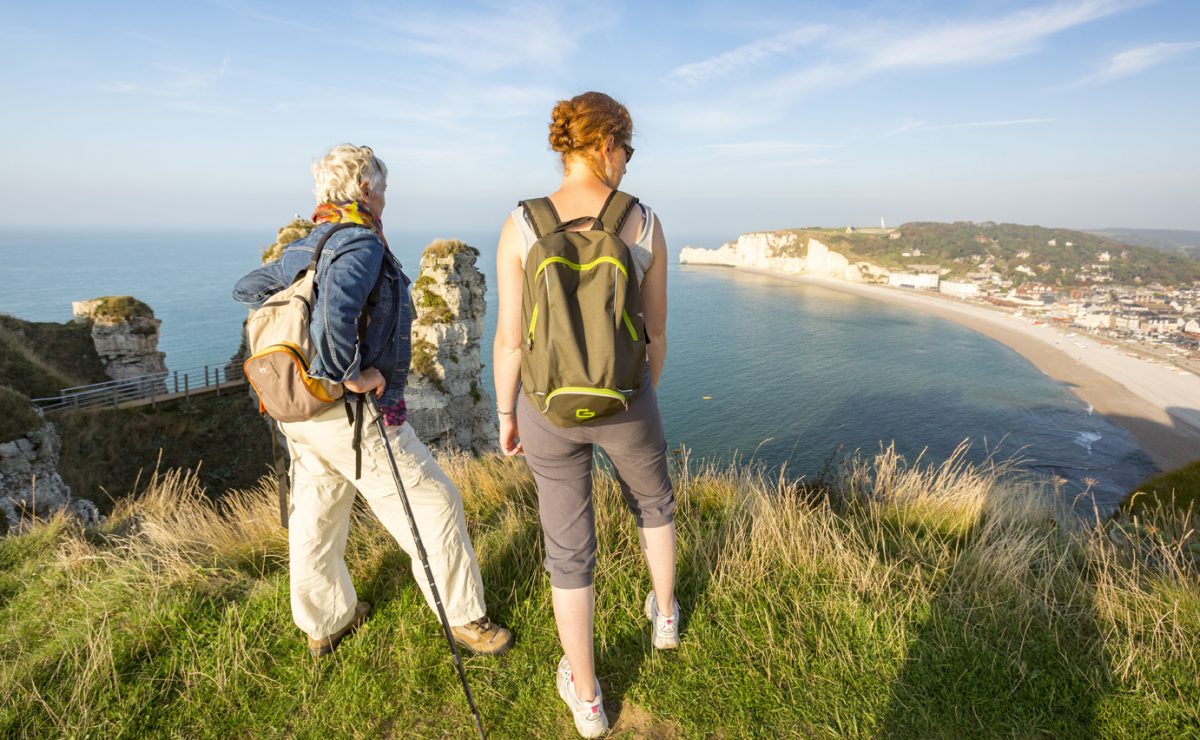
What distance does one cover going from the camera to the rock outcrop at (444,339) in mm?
18953

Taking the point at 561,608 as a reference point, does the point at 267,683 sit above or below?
below

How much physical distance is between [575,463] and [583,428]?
0.61 feet

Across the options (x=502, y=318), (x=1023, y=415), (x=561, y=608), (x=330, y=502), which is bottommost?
(x=1023, y=415)

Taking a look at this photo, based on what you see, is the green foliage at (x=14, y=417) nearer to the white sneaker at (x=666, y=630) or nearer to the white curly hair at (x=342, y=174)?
the white curly hair at (x=342, y=174)

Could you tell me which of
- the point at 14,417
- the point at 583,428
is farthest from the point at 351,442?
the point at 14,417

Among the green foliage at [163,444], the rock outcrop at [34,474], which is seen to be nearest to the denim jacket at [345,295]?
the rock outcrop at [34,474]

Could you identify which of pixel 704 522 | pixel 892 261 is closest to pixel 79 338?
pixel 704 522

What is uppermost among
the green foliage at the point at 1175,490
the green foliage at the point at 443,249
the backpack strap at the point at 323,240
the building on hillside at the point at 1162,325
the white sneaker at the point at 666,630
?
the green foliage at the point at 443,249

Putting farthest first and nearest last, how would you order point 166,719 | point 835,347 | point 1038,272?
point 1038,272 → point 835,347 → point 166,719

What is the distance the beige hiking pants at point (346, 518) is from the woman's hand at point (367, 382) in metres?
0.10

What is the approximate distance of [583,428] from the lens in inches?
82.4

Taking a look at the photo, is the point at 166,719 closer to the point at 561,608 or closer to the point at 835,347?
the point at 561,608

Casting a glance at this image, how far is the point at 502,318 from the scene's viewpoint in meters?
2.08

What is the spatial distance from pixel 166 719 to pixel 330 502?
1083mm
